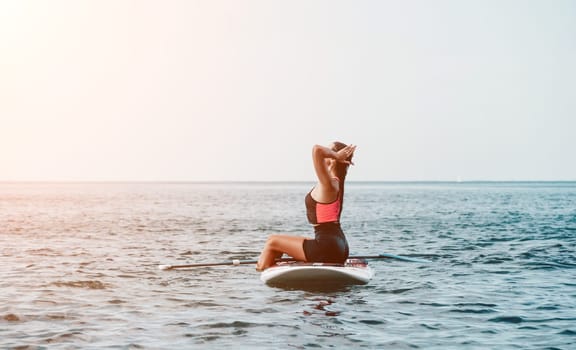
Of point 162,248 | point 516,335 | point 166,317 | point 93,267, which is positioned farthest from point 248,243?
point 516,335

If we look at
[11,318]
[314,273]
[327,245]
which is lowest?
[11,318]

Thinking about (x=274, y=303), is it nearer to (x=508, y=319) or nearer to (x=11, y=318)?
(x=508, y=319)

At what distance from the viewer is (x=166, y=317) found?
1377 centimetres

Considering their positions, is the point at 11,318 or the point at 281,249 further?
the point at 281,249

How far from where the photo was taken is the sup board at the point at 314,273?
52.1ft

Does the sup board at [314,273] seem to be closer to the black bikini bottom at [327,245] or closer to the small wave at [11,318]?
the black bikini bottom at [327,245]

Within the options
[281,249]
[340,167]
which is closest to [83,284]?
[281,249]

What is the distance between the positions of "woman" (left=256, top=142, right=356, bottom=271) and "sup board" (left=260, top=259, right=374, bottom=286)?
0.26 m

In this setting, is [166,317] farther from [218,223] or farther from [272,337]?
[218,223]

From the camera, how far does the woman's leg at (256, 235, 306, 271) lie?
16.3 metres

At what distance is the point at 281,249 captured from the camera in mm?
16672

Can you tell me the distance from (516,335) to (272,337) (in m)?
4.08

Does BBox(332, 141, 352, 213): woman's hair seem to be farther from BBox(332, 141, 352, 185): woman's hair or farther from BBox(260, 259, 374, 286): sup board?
BBox(260, 259, 374, 286): sup board

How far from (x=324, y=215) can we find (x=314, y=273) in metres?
1.38
